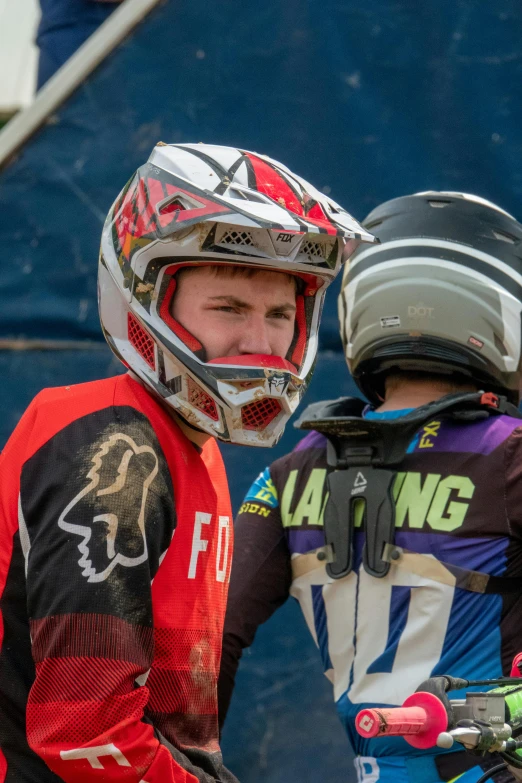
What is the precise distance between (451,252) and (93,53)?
1.78 meters

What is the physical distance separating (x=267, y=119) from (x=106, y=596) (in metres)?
2.67

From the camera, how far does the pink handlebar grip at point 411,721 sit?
1.58m

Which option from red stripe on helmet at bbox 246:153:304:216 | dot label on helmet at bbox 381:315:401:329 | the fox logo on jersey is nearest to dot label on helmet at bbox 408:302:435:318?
dot label on helmet at bbox 381:315:401:329

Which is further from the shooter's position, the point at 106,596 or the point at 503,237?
the point at 503,237

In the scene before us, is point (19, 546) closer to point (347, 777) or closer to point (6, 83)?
point (347, 777)

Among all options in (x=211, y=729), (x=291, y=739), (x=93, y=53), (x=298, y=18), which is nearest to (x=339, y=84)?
(x=298, y=18)

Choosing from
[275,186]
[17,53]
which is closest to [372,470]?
[275,186]

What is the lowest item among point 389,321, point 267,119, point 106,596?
point 106,596

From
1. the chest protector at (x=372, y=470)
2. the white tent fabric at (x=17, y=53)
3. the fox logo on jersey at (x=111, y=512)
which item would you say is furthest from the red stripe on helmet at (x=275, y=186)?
the white tent fabric at (x=17, y=53)

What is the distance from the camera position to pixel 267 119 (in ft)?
13.3

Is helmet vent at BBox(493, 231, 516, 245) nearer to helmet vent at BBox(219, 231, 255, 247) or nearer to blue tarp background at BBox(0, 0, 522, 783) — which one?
helmet vent at BBox(219, 231, 255, 247)

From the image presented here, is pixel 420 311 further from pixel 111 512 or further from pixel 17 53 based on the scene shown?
pixel 17 53

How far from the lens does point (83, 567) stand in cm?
167

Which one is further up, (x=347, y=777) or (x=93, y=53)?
(x=93, y=53)
